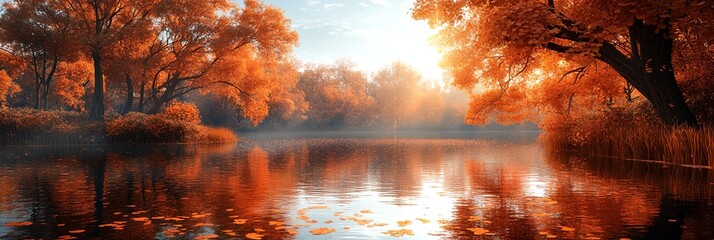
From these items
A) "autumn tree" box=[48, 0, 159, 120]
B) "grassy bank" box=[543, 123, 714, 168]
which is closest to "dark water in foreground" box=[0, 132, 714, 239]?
"grassy bank" box=[543, 123, 714, 168]

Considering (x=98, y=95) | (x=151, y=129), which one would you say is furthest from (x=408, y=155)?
(x=98, y=95)

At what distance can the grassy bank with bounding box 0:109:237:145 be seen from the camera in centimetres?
4056

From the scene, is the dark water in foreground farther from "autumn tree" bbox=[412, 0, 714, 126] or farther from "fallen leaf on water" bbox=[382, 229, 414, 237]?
"autumn tree" bbox=[412, 0, 714, 126]

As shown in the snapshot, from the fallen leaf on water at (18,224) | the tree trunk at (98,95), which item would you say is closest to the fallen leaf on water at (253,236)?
the fallen leaf on water at (18,224)

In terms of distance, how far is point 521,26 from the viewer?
19.3 m

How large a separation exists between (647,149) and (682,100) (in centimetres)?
256

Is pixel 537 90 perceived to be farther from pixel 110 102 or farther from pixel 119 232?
pixel 110 102

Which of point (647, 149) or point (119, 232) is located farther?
point (647, 149)

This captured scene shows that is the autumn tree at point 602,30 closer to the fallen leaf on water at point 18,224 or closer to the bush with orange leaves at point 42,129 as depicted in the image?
the fallen leaf on water at point 18,224

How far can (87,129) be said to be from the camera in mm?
42594

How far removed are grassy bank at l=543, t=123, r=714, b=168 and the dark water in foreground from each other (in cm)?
151

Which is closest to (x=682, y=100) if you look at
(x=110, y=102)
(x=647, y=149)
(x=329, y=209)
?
(x=647, y=149)

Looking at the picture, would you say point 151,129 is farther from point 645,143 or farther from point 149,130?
point 645,143

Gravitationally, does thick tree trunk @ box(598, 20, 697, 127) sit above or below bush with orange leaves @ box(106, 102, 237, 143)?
above
